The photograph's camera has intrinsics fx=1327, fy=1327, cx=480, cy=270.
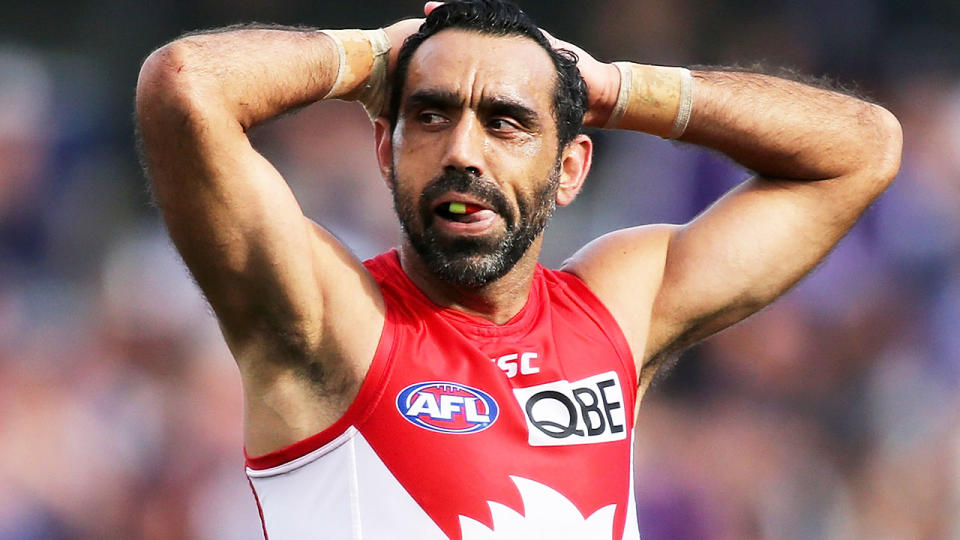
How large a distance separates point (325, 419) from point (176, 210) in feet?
2.07

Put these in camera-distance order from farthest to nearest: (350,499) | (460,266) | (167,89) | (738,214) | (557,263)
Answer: (557,263), (738,214), (460,266), (350,499), (167,89)

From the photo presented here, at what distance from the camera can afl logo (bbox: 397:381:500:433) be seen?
327cm

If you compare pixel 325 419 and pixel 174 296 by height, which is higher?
pixel 325 419

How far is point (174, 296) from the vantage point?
Result: 257 inches

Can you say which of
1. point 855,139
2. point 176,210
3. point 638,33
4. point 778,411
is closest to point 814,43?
point 638,33

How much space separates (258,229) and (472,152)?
0.61 metres

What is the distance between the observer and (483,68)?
136 inches

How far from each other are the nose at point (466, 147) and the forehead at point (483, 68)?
0.21 feet

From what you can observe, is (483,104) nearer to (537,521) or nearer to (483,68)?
(483,68)

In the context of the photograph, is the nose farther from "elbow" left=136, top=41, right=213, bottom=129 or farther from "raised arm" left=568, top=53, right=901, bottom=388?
"elbow" left=136, top=41, right=213, bottom=129

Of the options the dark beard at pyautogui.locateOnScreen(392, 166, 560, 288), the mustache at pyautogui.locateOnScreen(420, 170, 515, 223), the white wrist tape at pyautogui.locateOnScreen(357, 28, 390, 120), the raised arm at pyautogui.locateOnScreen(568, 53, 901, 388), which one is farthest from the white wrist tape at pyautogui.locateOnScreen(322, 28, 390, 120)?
the raised arm at pyautogui.locateOnScreen(568, 53, 901, 388)

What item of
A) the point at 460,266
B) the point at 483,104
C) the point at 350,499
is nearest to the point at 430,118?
the point at 483,104

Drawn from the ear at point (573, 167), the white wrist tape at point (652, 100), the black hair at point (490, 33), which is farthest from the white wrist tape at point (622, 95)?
the black hair at point (490, 33)

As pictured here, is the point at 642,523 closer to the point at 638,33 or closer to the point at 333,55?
the point at 638,33
